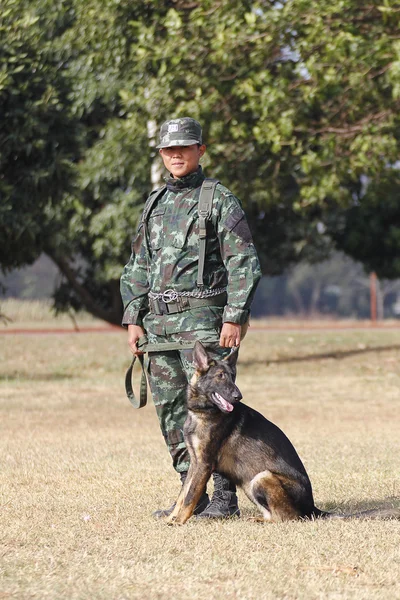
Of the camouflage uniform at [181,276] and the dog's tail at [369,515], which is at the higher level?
the camouflage uniform at [181,276]

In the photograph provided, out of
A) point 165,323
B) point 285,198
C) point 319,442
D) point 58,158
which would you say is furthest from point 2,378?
point 165,323

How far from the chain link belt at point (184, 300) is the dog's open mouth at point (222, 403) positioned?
67cm

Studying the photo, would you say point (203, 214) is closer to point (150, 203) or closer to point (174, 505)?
point (150, 203)

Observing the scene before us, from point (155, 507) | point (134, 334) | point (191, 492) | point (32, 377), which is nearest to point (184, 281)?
point (134, 334)

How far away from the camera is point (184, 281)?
6.64 metres

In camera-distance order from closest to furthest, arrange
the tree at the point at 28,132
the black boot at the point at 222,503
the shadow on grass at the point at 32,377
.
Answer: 1. the black boot at the point at 222,503
2. the tree at the point at 28,132
3. the shadow on grass at the point at 32,377

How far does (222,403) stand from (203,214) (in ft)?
3.97

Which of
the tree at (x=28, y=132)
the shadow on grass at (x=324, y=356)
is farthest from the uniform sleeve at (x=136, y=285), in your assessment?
the shadow on grass at (x=324, y=356)

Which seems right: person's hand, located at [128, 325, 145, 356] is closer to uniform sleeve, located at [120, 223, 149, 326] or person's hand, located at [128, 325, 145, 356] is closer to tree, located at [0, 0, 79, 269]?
uniform sleeve, located at [120, 223, 149, 326]

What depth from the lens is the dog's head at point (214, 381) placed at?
245 inches

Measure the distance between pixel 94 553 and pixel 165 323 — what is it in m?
1.64

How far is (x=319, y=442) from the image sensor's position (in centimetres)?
1101

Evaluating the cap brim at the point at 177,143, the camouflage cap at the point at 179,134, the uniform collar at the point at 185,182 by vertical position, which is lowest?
the uniform collar at the point at 185,182

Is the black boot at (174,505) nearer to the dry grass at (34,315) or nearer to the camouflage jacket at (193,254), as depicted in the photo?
the camouflage jacket at (193,254)
